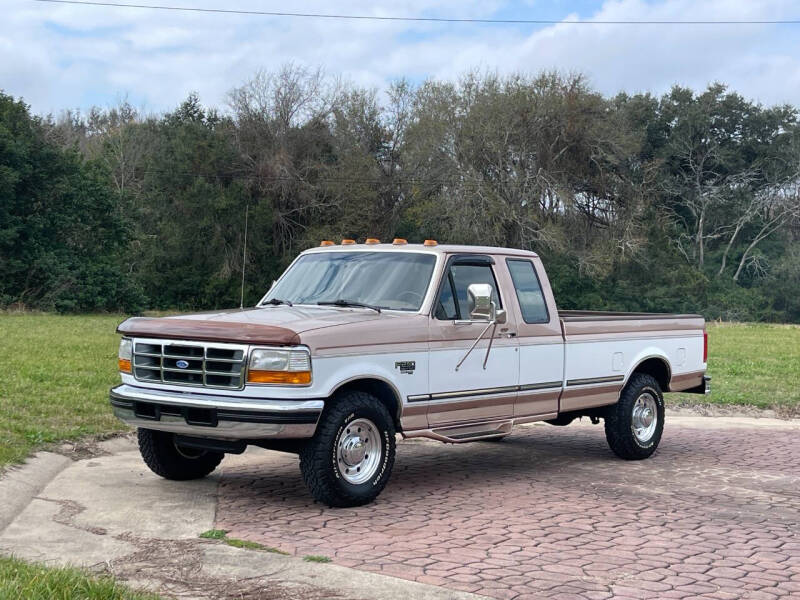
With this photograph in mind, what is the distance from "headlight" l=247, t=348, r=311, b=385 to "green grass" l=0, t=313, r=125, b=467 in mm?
2949

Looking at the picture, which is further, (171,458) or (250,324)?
(171,458)

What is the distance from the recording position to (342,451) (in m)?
8.16

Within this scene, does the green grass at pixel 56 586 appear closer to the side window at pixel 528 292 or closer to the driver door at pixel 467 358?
the driver door at pixel 467 358

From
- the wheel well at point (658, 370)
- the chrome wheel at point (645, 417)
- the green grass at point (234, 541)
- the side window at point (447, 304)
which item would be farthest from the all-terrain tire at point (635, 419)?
the green grass at point (234, 541)

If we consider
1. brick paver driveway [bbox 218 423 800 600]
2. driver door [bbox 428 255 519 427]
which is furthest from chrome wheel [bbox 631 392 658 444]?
driver door [bbox 428 255 519 427]

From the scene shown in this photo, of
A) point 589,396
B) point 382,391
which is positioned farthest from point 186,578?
point 589,396

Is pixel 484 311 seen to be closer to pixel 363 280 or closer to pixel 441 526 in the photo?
pixel 363 280

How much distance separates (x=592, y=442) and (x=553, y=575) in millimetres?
6283

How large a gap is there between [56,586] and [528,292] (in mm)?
5968

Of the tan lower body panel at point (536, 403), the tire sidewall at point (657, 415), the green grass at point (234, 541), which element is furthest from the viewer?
the tire sidewall at point (657, 415)

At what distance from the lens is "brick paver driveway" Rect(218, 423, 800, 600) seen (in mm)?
6488

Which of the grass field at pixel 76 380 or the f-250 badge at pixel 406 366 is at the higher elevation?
the f-250 badge at pixel 406 366

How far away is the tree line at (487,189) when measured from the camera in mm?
54719

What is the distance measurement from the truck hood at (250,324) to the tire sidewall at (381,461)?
0.74 meters
